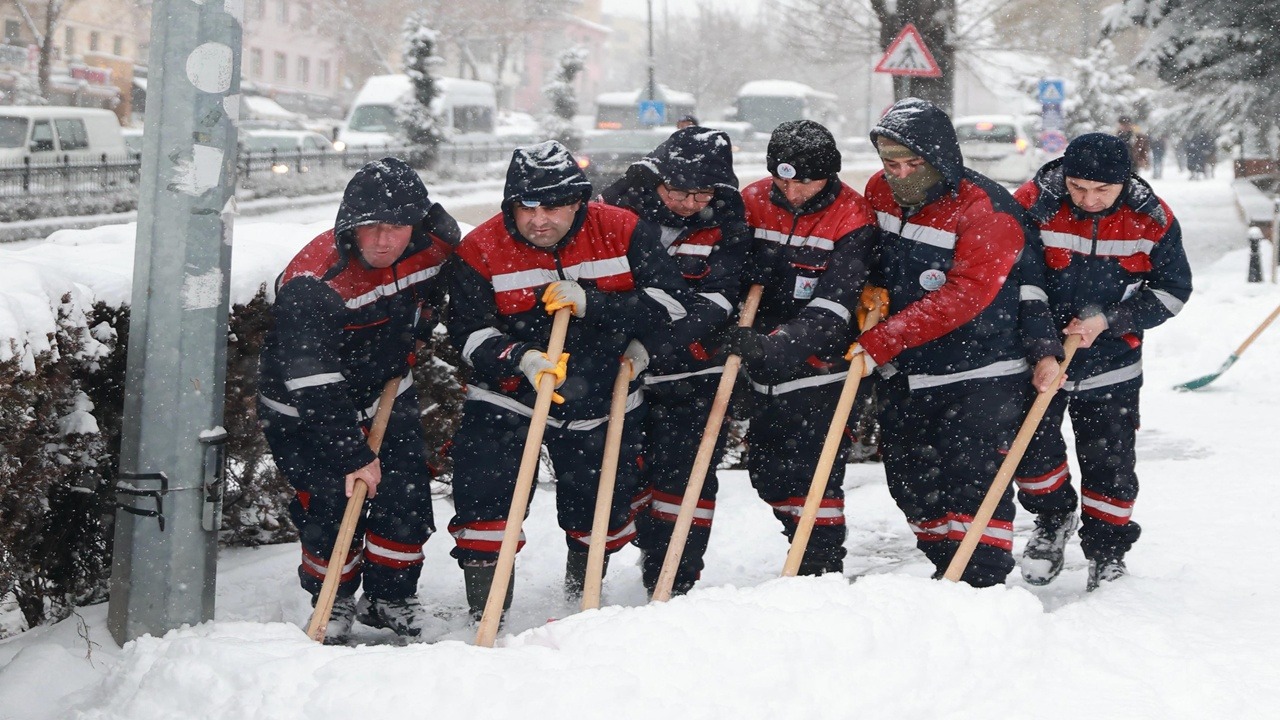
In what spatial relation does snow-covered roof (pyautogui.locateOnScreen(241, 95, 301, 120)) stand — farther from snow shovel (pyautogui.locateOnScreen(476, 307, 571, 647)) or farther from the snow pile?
snow shovel (pyautogui.locateOnScreen(476, 307, 571, 647))

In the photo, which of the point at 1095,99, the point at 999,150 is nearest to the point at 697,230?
the point at 999,150

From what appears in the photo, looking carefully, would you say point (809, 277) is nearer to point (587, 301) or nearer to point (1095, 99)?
point (587, 301)

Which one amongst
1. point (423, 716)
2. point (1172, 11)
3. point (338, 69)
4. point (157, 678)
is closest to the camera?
point (423, 716)

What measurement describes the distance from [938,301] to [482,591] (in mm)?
1831

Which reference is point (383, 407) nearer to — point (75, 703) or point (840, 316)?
point (75, 703)

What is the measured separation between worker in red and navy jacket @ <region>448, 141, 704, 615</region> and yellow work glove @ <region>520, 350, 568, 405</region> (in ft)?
0.07

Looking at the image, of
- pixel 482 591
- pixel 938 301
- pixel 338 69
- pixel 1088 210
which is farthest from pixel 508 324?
pixel 338 69

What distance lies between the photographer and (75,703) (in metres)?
3.56

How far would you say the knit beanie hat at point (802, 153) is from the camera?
4277 millimetres

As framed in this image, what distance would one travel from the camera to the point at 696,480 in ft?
13.9

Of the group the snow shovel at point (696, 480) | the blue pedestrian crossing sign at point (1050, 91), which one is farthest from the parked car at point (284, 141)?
the snow shovel at point (696, 480)

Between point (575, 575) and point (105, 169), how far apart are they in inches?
585

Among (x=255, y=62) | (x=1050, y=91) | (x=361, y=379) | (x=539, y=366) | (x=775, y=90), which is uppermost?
(x=255, y=62)

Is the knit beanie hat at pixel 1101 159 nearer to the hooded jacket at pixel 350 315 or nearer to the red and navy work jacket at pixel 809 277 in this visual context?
the red and navy work jacket at pixel 809 277
